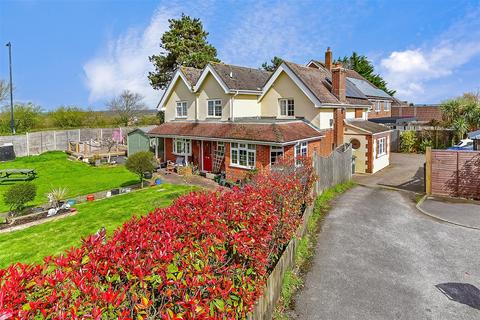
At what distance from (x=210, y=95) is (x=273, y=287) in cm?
2273

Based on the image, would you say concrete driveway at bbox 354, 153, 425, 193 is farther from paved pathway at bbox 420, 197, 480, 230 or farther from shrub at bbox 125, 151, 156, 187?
shrub at bbox 125, 151, 156, 187

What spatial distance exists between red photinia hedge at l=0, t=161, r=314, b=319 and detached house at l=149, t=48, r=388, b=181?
45.7 ft

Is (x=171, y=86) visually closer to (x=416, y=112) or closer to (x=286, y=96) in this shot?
(x=286, y=96)

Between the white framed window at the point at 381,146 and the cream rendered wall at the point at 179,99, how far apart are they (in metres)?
16.4

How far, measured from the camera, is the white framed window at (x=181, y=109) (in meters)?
30.0

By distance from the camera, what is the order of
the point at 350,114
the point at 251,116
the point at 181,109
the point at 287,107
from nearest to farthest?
the point at 287,107, the point at 251,116, the point at 350,114, the point at 181,109

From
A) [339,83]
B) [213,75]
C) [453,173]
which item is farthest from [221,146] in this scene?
[453,173]

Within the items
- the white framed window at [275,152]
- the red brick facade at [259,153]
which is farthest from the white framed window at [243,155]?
the white framed window at [275,152]

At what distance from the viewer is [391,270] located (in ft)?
28.3

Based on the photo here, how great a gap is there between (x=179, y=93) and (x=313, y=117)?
13389mm

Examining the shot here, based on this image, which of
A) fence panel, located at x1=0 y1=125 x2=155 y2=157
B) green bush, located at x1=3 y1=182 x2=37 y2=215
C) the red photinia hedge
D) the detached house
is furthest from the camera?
fence panel, located at x1=0 y1=125 x2=155 y2=157

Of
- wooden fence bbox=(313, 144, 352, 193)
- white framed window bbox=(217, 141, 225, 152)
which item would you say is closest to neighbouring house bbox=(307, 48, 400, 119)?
wooden fence bbox=(313, 144, 352, 193)

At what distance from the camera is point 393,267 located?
880cm

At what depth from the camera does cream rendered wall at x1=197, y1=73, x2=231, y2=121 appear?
85.6ft
